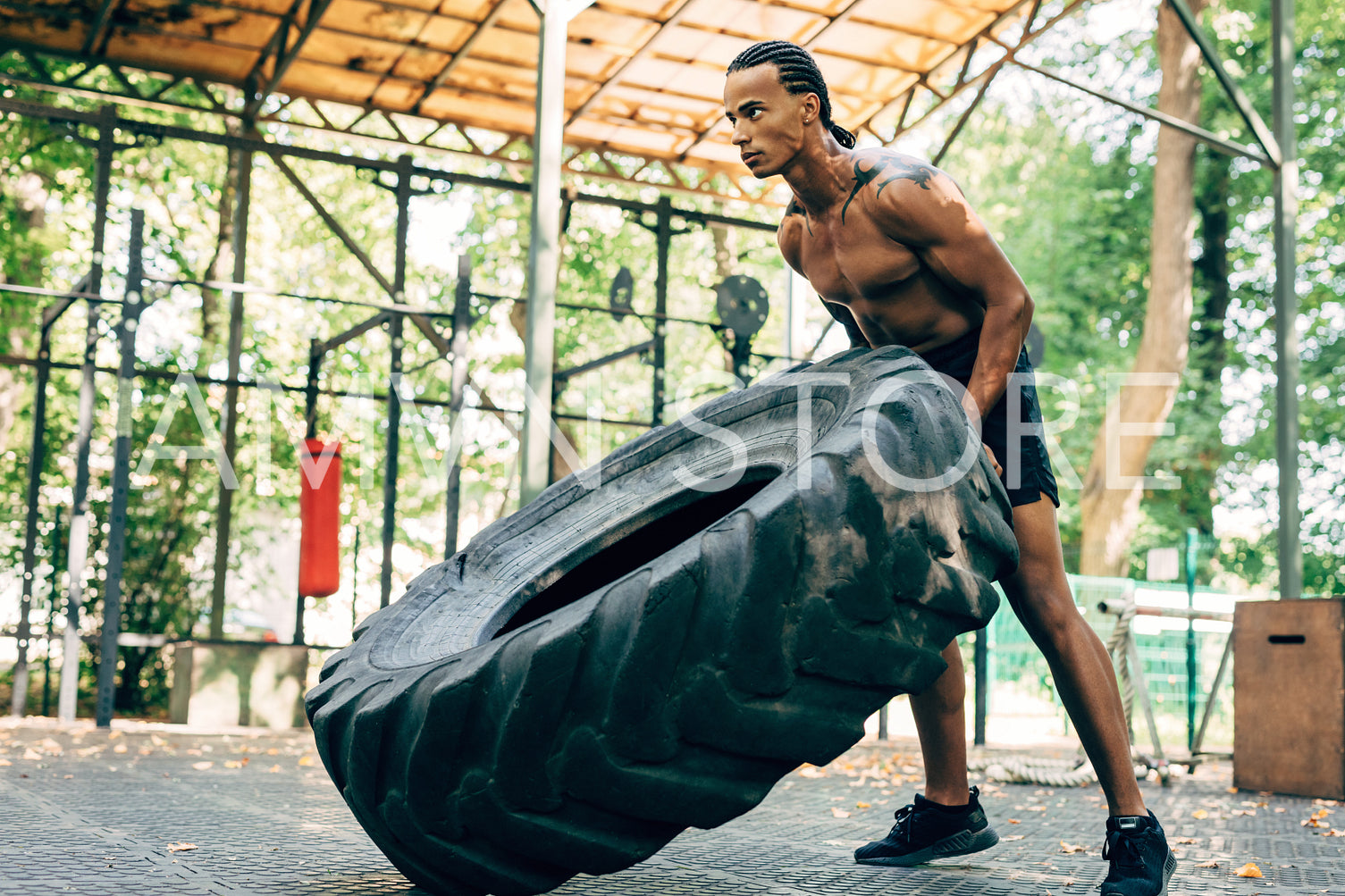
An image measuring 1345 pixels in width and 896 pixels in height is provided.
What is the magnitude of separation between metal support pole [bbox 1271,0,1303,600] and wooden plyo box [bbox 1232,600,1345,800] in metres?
2.69

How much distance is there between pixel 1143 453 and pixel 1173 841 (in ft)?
36.7

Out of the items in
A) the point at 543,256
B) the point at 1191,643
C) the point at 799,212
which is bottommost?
the point at 1191,643

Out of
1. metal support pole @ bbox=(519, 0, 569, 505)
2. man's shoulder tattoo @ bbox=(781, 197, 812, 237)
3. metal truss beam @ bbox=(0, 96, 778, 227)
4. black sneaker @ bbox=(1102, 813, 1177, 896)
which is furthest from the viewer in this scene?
metal truss beam @ bbox=(0, 96, 778, 227)

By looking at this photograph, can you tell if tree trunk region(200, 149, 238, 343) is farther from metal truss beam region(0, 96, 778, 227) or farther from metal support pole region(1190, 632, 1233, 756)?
metal support pole region(1190, 632, 1233, 756)

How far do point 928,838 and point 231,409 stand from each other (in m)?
9.36

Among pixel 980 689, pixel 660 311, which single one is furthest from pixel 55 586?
pixel 980 689

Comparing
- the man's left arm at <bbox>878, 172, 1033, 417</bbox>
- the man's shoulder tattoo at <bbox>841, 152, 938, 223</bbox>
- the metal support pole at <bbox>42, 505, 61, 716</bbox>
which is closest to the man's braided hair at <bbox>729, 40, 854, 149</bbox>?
the man's shoulder tattoo at <bbox>841, 152, 938, 223</bbox>

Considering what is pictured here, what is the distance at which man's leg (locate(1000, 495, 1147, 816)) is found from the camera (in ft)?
7.84

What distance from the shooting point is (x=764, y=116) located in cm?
247

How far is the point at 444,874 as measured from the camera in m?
1.87

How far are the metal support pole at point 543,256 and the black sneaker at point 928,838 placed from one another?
13.1ft

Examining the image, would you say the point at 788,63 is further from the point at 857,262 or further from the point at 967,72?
the point at 967,72

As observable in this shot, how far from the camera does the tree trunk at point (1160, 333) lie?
13797 mm

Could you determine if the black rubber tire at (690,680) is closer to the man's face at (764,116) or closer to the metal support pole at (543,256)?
the man's face at (764,116)
